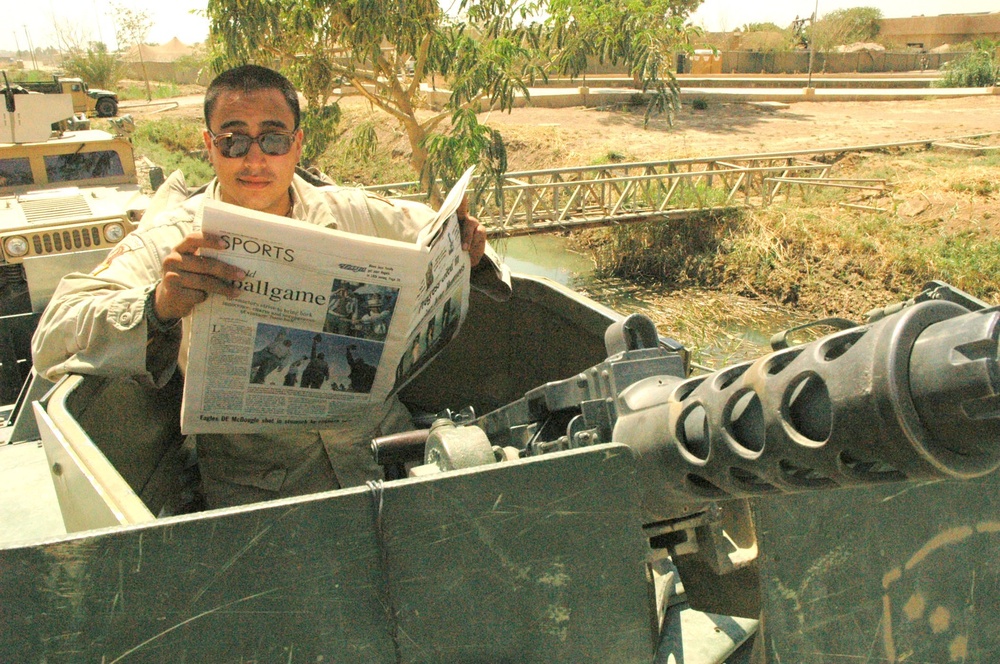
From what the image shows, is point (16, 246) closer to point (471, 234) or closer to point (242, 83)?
point (242, 83)

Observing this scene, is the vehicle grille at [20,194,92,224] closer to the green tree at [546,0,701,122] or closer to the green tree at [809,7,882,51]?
the green tree at [546,0,701,122]

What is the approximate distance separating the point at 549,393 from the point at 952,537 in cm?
100

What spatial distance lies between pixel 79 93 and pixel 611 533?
15.3 m

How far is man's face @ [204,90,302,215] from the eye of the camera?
2424 mm

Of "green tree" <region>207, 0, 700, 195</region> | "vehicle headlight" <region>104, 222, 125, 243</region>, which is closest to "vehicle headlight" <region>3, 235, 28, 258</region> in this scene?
"vehicle headlight" <region>104, 222, 125, 243</region>

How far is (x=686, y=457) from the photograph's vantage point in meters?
1.59

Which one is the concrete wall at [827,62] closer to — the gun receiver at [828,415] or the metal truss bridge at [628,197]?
the metal truss bridge at [628,197]

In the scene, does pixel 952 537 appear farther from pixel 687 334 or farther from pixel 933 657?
pixel 687 334

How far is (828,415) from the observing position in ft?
4.29

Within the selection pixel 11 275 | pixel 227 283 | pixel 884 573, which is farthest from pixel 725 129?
pixel 227 283

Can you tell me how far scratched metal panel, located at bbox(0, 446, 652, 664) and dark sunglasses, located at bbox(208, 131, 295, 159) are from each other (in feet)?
3.91

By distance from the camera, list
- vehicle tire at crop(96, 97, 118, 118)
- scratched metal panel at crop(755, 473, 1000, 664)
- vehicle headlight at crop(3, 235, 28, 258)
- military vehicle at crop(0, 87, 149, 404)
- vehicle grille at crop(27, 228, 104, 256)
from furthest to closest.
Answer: vehicle tire at crop(96, 97, 118, 118), vehicle grille at crop(27, 228, 104, 256), vehicle headlight at crop(3, 235, 28, 258), military vehicle at crop(0, 87, 149, 404), scratched metal panel at crop(755, 473, 1000, 664)

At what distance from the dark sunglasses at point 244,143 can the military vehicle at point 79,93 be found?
8.31 metres

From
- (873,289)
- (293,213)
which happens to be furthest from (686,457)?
(873,289)
